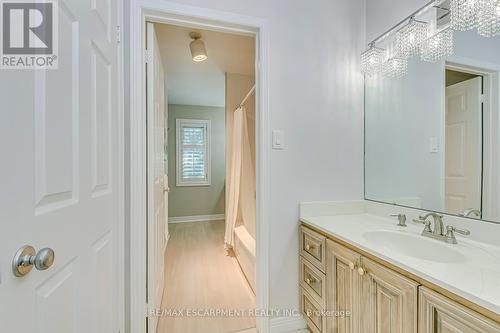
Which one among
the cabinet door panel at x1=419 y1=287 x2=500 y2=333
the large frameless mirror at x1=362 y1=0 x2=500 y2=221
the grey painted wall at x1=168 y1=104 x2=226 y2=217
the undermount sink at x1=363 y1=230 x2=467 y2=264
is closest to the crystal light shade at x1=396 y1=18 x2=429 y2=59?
the large frameless mirror at x1=362 y1=0 x2=500 y2=221

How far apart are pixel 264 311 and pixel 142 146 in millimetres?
1316

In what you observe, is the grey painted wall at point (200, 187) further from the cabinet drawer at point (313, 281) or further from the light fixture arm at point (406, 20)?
the light fixture arm at point (406, 20)

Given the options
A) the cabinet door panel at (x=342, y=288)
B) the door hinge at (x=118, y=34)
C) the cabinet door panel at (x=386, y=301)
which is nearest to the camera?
the cabinet door panel at (x=386, y=301)

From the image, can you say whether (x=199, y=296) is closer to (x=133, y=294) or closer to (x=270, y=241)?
(x=133, y=294)

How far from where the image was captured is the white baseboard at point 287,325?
1585 mm

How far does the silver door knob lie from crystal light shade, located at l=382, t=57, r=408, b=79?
203 cm

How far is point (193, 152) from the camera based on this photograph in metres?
4.85

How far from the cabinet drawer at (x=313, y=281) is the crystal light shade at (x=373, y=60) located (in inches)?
55.8

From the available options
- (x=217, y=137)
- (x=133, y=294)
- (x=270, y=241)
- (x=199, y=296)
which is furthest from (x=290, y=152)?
(x=217, y=137)

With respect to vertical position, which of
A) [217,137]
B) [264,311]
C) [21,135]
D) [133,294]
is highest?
[217,137]

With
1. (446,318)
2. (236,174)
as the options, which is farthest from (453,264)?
(236,174)

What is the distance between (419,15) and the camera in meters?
1.40

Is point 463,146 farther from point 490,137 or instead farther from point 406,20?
point 406,20

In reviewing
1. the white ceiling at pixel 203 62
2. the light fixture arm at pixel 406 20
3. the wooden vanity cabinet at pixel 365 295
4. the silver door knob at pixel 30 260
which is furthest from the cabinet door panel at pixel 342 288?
the white ceiling at pixel 203 62
